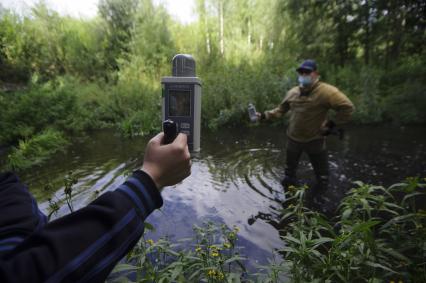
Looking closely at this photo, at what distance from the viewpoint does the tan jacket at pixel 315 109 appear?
14.4ft

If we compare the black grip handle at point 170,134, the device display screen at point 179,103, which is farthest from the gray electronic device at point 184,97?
the black grip handle at point 170,134

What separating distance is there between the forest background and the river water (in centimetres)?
120

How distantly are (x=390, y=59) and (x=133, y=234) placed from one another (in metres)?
19.4

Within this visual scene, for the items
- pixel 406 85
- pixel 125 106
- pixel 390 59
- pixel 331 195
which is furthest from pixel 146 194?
pixel 390 59

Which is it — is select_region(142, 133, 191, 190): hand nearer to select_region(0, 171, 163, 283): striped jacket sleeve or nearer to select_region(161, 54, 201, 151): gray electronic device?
select_region(0, 171, 163, 283): striped jacket sleeve

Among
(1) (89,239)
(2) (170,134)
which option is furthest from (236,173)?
(1) (89,239)

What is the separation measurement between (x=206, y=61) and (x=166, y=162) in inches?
250

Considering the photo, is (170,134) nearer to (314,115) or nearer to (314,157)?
(314,115)

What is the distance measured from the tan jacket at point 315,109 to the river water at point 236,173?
106 centimetres

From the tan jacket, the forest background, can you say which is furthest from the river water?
the forest background

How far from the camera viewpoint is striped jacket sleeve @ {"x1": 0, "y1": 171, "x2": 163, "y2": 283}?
712 millimetres

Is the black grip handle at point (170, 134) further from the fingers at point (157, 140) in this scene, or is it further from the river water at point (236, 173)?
the river water at point (236, 173)

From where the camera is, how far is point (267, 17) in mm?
18781

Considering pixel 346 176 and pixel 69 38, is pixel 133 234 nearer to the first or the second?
pixel 346 176
